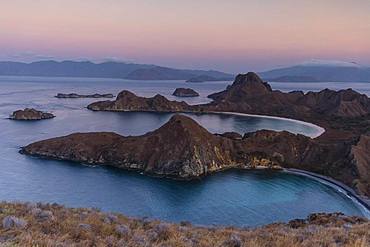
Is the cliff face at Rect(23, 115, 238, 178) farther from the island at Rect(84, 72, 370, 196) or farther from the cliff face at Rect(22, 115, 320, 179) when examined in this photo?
the island at Rect(84, 72, 370, 196)

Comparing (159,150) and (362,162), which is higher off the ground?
(159,150)

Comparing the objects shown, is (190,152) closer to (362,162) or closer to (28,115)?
(362,162)

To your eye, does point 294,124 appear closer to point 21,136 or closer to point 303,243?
point 21,136

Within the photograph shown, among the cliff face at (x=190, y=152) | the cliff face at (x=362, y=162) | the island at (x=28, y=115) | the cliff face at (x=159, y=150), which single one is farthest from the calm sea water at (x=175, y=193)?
the island at (x=28, y=115)

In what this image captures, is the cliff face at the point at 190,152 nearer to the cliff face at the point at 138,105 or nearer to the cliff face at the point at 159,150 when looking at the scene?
the cliff face at the point at 159,150

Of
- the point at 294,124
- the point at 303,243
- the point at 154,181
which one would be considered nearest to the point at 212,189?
the point at 154,181

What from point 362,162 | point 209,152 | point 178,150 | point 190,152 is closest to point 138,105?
point 209,152
